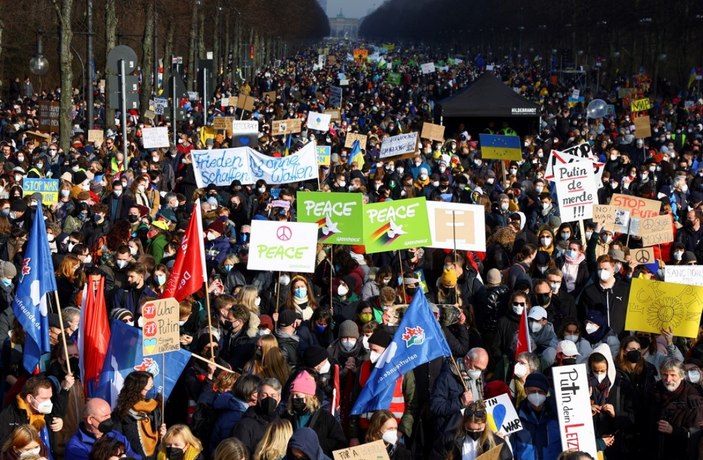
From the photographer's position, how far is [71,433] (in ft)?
26.9

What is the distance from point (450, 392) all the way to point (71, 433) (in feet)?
7.82

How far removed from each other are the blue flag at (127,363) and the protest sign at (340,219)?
396cm

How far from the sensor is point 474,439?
747 centimetres

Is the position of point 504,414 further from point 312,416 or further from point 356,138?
point 356,138

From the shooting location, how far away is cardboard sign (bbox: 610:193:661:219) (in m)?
14.7

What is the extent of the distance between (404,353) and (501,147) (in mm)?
13215

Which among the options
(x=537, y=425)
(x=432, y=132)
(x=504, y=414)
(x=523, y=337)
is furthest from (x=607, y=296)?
(x=432, y=132)

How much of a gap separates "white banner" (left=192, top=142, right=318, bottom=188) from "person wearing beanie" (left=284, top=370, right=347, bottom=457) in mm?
10757

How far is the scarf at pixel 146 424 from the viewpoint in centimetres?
771

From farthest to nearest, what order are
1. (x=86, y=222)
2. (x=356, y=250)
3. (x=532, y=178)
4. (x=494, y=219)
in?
(x=532, y=178), (x=494, y=219), (x=86, y=222), (x=356, y=250)

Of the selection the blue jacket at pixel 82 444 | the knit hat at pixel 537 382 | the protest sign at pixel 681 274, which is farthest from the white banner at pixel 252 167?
the blue jacket at pixel 82 444

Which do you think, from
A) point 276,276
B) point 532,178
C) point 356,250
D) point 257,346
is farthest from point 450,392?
point 532,178

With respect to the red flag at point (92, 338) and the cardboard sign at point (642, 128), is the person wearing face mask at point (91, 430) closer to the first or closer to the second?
the red flag at point (92, 338)

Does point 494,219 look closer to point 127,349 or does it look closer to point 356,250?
point 356,250
